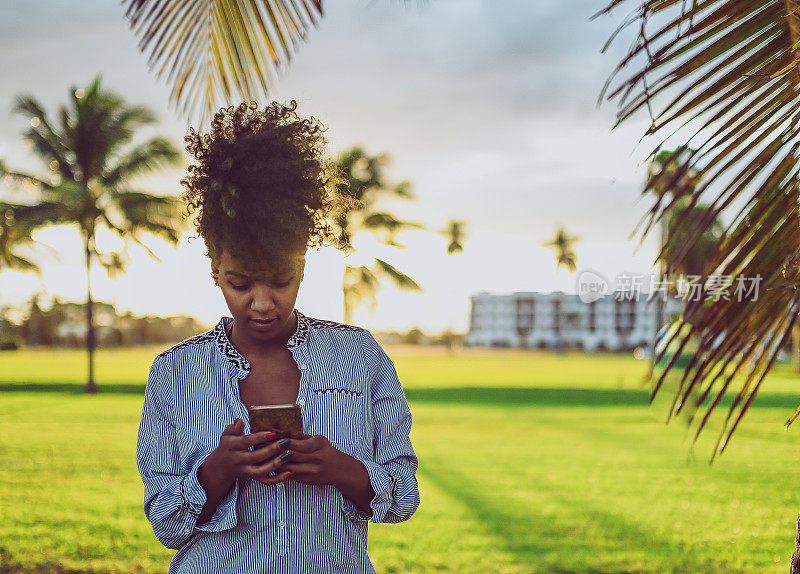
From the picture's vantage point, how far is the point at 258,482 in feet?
5.65

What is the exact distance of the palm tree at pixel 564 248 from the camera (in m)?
84.5

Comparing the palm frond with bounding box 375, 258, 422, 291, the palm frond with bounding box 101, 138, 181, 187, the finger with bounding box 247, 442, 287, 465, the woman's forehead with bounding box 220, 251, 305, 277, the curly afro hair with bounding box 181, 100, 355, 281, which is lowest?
the finger with bounding box 247, 442, 287, 465

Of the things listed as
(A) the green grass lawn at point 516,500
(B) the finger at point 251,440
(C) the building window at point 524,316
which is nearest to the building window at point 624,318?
(C) the building window at point 524,316

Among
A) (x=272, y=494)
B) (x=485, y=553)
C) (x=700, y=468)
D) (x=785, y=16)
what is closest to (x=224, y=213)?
(x=272, y=494)

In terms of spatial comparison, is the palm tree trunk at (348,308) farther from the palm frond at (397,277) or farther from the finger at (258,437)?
the finger at (258,437)

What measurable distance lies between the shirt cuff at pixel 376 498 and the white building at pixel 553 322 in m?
127

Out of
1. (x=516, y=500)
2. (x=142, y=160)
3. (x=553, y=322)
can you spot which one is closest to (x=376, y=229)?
(x=142, y=160)

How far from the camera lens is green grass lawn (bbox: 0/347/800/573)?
223 inches

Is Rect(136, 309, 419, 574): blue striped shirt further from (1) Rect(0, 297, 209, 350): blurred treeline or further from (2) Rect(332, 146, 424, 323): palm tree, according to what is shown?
(1) Rect(0, 297, 209, 350): blurred treeline

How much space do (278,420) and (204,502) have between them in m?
0.25

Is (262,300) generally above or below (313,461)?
above

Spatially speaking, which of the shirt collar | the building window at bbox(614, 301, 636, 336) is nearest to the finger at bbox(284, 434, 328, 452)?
the shirt collar

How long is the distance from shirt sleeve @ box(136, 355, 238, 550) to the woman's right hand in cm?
9

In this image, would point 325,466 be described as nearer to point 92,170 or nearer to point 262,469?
point 262,469
